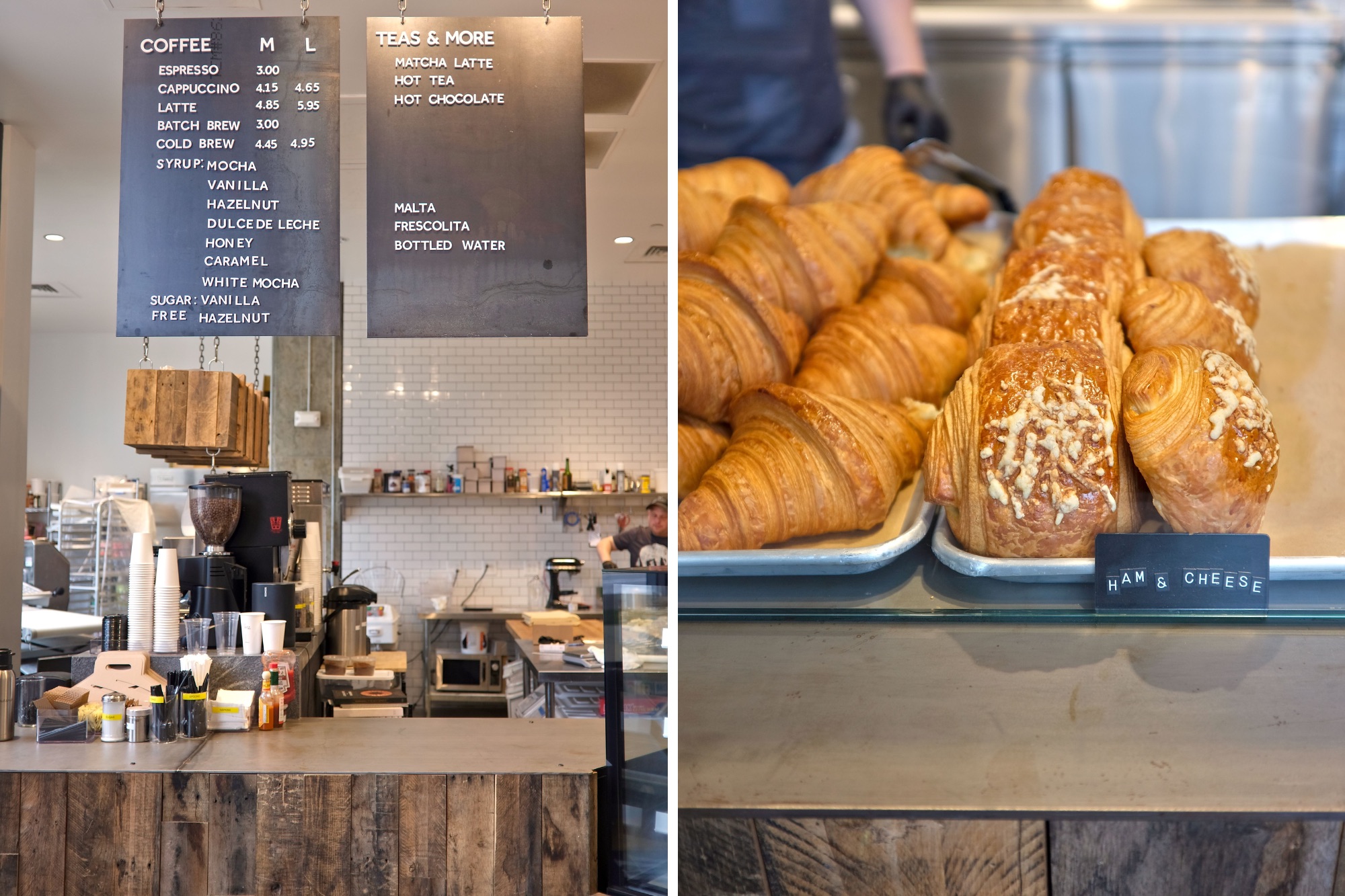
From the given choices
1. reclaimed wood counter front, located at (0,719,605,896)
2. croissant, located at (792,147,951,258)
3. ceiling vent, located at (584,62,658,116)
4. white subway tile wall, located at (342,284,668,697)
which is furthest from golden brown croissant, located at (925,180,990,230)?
white subway tile wall, located at (342,284,668,697)

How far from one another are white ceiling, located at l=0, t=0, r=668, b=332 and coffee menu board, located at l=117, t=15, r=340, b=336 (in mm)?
788

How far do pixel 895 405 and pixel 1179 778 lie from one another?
50cm

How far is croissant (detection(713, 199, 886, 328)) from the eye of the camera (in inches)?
44.3

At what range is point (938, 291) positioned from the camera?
112 cm

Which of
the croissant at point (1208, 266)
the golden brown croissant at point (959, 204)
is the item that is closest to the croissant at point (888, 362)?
the golden brown croissant at point (959, 204)

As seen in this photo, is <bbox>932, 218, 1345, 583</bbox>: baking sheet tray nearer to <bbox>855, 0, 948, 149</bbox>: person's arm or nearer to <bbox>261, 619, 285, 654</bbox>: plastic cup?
<bbox>855, 0, 948, 149</bbox>: person's arm

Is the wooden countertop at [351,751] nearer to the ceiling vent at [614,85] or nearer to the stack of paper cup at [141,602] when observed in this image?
the stack of paper cup at [141,602]

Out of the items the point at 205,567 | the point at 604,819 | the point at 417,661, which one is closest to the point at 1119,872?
the point at 604,819

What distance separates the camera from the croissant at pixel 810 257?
3.69 feet

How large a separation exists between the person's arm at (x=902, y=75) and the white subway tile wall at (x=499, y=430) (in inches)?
260

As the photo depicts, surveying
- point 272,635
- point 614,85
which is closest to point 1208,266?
point 272,635

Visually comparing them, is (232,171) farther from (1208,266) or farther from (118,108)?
(1208,266)

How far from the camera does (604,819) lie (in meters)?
2.37

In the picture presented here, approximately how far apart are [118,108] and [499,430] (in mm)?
3971
